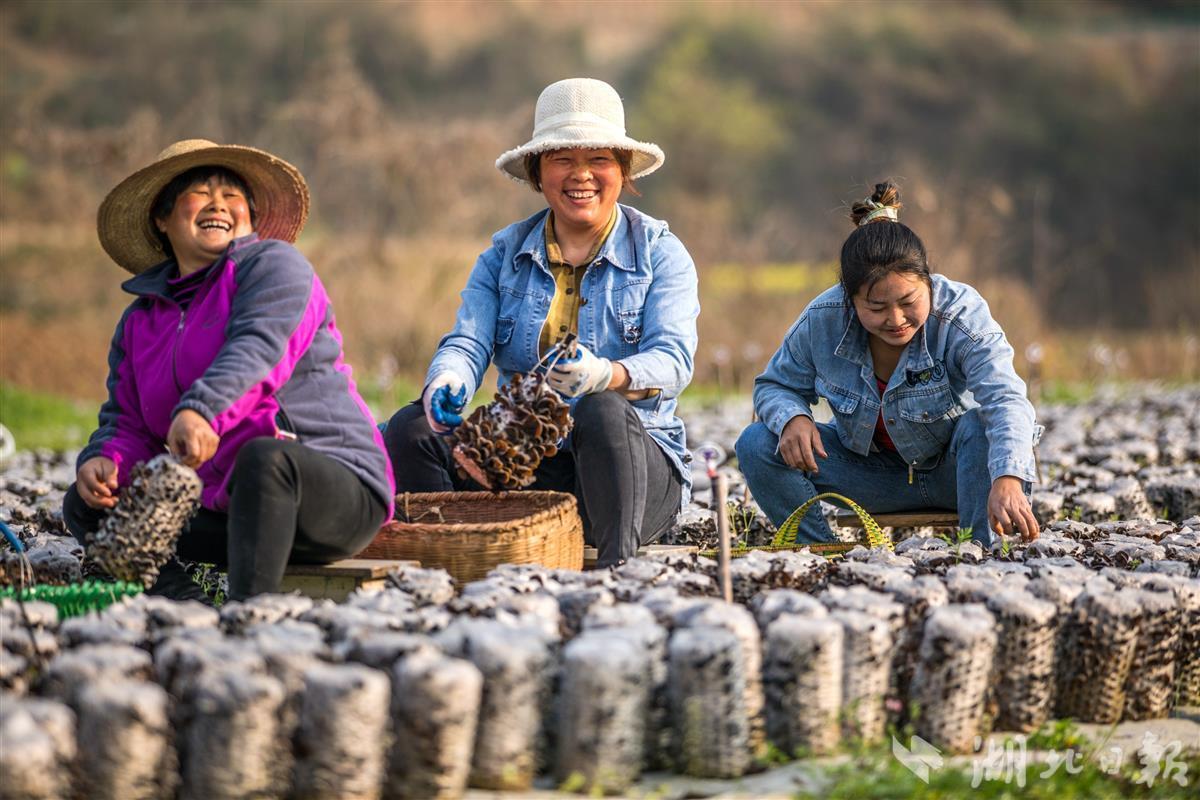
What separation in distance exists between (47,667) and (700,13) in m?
37.8

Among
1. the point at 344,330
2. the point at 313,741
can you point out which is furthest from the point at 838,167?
the point at 313,741

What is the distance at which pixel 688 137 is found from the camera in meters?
34.4

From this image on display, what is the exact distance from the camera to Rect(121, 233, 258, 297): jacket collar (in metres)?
3.62

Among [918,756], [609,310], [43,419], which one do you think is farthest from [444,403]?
[43,419]

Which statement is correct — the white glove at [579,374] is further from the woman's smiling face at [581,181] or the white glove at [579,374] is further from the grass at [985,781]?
the grass at [985,781]

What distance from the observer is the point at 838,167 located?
32969 mm

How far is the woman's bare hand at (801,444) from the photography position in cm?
443

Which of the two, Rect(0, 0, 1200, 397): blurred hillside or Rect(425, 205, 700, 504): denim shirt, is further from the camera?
Rect(0, 0, 1200, 397): blurred hillside

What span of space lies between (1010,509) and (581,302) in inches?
Result: 55.4

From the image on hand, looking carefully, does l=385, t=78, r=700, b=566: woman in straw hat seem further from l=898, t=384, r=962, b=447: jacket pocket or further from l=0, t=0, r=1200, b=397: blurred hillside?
l=0, t=0, r=1200, b=397: blurred hillside

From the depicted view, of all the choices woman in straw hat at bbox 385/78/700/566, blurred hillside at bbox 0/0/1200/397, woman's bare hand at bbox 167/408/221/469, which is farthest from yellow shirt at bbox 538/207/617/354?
blurred hillside at bbox 0/0/1200/397

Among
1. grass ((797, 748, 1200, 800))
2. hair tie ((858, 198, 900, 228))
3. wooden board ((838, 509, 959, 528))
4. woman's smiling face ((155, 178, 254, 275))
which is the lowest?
grass ((797, 748, 1200, 800))

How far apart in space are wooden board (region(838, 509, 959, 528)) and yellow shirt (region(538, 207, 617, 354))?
3.72 ft

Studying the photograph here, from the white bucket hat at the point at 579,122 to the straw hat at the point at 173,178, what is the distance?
0.72m
